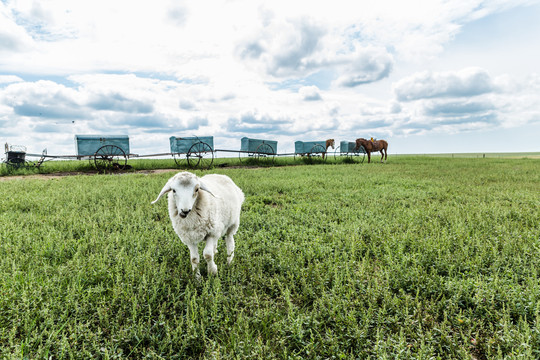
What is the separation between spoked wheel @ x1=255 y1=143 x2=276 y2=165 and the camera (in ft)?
75.6

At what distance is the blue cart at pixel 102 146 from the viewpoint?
653 inches

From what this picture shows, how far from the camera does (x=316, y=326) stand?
8.92ft

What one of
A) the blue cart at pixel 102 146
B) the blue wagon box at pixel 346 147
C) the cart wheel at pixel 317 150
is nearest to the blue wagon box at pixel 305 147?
the cart wheel at pixel 317 150

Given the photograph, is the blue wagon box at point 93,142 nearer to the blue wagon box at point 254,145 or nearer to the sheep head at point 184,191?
the blue wagon box at point 254,145

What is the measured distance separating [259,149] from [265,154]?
2.56 ft

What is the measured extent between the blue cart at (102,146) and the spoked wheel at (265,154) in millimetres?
9481

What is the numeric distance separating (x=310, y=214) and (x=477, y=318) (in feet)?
13.0

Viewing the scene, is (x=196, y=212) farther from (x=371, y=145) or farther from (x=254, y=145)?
(x=371, y=145)

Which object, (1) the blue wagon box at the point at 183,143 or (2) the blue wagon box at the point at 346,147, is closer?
(1) the blue wagon box at the point at 183,143

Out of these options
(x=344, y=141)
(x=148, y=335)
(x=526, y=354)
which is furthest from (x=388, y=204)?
(x=344, y=141)

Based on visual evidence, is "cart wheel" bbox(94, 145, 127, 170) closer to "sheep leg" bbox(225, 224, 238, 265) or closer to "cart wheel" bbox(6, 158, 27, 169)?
"cart wheel" bbox(6, 158, 27, 169)

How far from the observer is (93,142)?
16.8 metres

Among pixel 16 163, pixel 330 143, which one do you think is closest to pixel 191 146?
pixel 16 163

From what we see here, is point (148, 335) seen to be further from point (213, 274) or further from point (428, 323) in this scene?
point (428, 323)
